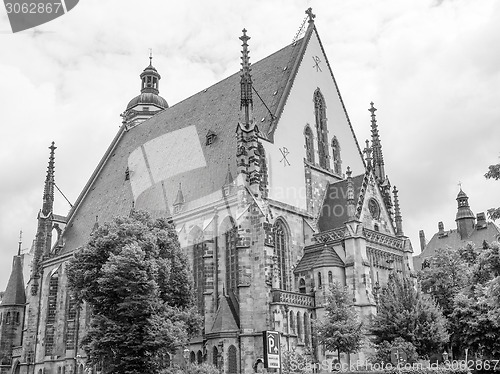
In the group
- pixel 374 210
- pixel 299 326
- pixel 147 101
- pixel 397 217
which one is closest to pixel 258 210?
pixel 299 326

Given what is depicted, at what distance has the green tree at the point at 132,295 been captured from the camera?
2670 centimetres

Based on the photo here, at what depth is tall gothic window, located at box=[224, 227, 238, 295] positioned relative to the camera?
35.1 metres

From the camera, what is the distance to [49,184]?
184 ft

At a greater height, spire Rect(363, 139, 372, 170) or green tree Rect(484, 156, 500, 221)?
spire Rect(363, 139, 372, 170)

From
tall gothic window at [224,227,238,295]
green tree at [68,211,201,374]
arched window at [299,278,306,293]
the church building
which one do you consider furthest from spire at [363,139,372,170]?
green tree at [68,211,201,374]

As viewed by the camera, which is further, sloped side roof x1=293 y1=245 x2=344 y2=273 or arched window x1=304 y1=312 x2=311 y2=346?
sloped side roof x1=293 y1=245 x2=344 y2=273

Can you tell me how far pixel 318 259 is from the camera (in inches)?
1351

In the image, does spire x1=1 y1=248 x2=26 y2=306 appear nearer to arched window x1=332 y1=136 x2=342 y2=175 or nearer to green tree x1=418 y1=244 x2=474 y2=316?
arched window x1=332 y1=136 x2=342 y2=175

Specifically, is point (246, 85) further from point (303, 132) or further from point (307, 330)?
point (307, 330)

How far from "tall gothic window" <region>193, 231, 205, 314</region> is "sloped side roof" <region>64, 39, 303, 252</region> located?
3.40 m

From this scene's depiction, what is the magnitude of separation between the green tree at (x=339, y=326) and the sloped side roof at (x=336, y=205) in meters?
6.69

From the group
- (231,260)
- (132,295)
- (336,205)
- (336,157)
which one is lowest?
(132,295)

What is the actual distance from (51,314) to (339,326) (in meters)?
30.4

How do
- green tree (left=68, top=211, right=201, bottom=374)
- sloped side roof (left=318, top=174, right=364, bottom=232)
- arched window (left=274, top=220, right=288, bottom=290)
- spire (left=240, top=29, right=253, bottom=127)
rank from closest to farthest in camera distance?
green tree (left=68, top=211, right=201, bottom=374) → arched window (left=274, top=220, right=288, bottom=290) → spire (left=240, top=29, right=253, bottom=127) → sloped side roof (left=318, top=174, right=364, bottom=232)
